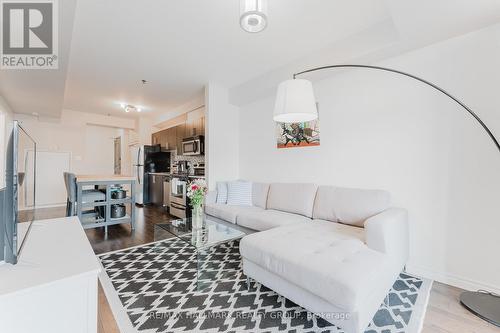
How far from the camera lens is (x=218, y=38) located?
261cm

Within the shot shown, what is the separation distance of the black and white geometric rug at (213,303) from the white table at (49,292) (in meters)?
0.86

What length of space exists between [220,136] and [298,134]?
1.49m

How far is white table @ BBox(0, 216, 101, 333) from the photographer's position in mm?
711

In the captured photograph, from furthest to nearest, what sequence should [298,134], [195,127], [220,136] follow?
[195,127]
[220,136]
[298,134]

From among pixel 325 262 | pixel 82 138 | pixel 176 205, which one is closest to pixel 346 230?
pixel 325 262

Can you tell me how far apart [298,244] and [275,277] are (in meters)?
0.30

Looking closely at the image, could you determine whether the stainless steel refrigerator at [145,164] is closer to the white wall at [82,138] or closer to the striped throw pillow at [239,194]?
the white wall at [82,138]

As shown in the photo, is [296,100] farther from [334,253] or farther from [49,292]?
[49,292]

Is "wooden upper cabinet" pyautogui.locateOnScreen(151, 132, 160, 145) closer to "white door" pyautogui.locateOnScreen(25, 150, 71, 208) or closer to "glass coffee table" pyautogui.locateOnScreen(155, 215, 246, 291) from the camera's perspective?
"white door" pyautogui.locateOnScreen(25, 150, 71, 208)

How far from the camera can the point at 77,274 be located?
0.82 m

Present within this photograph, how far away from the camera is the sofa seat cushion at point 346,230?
79.8 inches

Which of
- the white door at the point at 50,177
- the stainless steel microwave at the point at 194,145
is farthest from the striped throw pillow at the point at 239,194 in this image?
the white door at the point at 50,177

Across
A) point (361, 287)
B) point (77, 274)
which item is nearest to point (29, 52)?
point (77, 274)

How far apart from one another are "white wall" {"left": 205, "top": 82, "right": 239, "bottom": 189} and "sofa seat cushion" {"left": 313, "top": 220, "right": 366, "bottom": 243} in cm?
210
